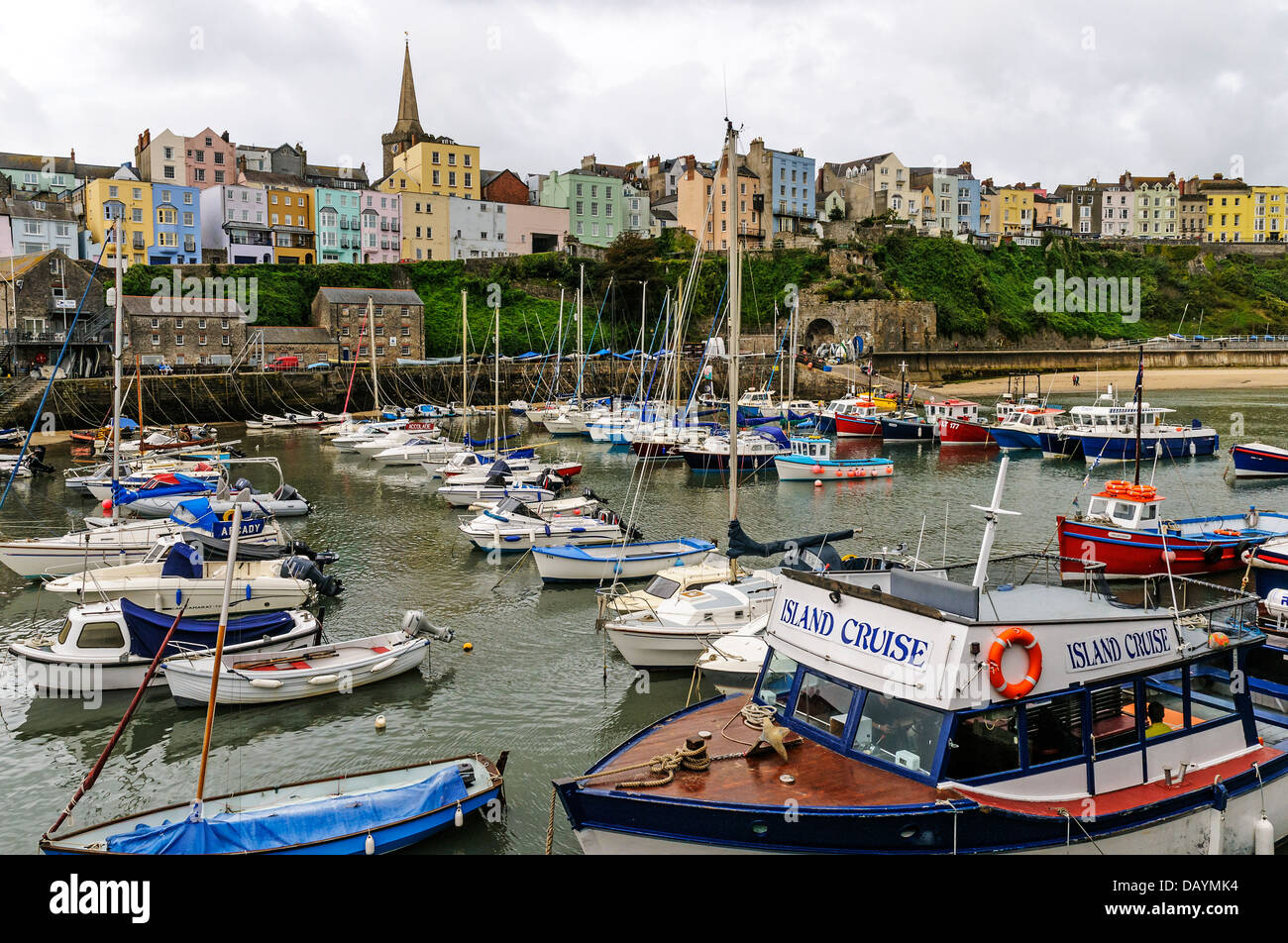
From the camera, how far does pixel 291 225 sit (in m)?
85.1

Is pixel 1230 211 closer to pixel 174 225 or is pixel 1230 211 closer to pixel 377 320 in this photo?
pixel 377 320

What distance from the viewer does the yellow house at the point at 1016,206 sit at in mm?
129500

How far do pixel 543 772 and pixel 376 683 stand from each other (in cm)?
451

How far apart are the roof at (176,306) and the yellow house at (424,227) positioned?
2130 centimetres

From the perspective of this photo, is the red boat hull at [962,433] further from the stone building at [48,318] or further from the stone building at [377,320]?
the stone building at [48,318]

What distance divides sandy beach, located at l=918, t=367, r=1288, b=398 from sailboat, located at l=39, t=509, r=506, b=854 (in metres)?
65.9

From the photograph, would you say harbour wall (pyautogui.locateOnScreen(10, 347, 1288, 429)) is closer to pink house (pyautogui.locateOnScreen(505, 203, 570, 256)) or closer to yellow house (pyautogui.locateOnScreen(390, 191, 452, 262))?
yellow house (pyautogui.locateOnScreen(390, 191, 452, 262))

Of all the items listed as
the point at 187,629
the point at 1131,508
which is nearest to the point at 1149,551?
the point at 1131,508

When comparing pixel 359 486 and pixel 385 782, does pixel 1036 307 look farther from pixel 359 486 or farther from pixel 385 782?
pixel 385 782

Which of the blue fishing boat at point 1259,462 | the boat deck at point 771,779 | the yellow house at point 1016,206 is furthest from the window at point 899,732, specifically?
the yellow house at point 1016,206

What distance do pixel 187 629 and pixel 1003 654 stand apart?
43.1 ft

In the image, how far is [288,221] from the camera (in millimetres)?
85000

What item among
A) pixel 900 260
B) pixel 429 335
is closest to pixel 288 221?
pixel 429 335
